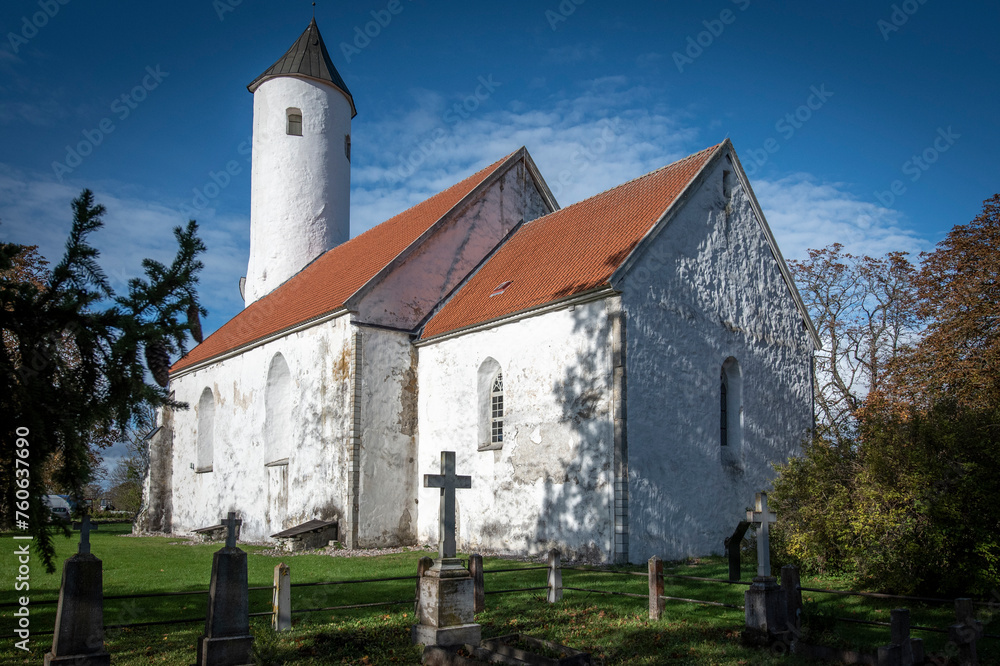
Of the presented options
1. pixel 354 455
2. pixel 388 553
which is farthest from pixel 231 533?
pixel 354 455

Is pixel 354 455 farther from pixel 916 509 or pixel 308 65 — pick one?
pixel 308 65

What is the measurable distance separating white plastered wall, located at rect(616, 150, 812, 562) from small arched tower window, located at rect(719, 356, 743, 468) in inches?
3.0

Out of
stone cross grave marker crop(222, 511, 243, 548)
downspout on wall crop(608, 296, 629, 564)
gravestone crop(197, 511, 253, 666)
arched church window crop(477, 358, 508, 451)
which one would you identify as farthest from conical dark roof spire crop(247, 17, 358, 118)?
gravestone crop(197, 511, 253, 666)

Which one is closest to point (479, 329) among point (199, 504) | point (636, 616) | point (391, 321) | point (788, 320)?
point (391, 321)

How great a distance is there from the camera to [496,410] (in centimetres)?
1738

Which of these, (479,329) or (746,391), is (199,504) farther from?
(746,391)

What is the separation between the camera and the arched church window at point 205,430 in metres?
25.1

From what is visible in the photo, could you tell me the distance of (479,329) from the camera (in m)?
17.3

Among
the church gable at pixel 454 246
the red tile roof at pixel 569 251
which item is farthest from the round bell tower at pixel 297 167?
the red tile roof at pixel 569 251

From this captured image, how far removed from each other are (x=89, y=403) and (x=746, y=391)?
15.6m

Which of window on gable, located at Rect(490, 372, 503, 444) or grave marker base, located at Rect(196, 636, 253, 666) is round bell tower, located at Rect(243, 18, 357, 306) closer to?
window on gable, located at Rect(490, 372, 503, 444)

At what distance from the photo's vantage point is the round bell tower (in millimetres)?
26984

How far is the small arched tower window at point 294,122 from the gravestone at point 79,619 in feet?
75.9

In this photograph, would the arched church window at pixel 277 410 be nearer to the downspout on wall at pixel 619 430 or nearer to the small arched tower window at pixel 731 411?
the downspout on wall at pixel 619 430
